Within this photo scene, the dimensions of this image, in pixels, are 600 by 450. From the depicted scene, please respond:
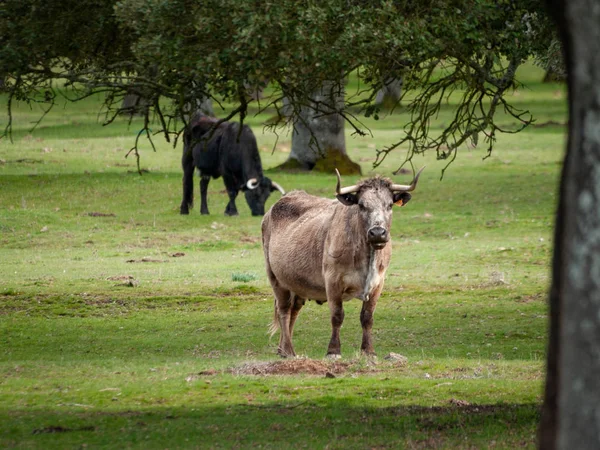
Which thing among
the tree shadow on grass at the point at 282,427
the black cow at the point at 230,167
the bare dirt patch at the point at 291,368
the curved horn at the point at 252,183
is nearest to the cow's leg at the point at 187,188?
the black cow at the point at 230,167

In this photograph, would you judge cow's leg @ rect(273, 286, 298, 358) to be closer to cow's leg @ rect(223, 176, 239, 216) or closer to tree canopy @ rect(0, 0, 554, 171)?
tree canopy @ rect(0, 0, 554, 171)

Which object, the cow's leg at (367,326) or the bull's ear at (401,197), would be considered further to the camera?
the bull's ear at (401,197)

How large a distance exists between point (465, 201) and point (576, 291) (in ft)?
88.3

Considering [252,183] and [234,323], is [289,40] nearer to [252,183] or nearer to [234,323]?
[234,323]

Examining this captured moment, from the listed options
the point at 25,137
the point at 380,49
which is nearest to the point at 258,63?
the point at 380,49

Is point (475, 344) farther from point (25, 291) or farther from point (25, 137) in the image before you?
point (25, 137)

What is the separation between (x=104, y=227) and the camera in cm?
2686

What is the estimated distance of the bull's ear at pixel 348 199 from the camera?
12.5m

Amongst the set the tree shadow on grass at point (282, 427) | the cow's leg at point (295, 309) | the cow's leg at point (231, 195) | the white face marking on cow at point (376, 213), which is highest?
the white face marking on cow at point (376, 213)

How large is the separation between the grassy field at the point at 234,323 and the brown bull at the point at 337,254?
0.61 meters

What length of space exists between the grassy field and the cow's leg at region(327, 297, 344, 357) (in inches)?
14.6

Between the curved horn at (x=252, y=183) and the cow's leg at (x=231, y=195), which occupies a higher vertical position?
the curved horn at (x=252, y=183)

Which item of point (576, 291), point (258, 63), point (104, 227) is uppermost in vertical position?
point (258, 63)

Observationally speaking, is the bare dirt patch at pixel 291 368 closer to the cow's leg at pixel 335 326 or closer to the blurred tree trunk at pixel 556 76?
the cow's leg at pixel 335 326
